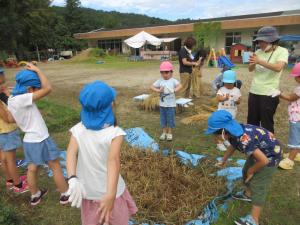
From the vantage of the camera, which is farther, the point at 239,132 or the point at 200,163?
the point at 200,163

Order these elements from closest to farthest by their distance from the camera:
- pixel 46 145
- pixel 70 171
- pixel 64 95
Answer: pixel 70 171, pixel 46 145, pixel 64 95

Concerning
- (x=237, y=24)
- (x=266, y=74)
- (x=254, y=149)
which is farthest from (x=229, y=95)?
(x=237, y=24)

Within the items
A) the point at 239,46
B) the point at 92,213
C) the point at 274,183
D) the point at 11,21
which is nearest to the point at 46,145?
the point at 92,213

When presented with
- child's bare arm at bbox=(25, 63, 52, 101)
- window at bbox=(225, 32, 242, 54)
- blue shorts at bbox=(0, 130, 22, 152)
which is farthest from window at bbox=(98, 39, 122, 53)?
child's bare arm at bbox=(25, 63, 52, 101)

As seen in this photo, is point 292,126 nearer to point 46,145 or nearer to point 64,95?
point 46,145

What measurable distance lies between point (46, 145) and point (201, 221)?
1.67 metres

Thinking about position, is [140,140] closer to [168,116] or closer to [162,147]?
[162,147]

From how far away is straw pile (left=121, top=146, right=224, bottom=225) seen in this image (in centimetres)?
276

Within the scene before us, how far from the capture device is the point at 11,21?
19547 mm

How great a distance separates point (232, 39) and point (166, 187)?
27.8 meters

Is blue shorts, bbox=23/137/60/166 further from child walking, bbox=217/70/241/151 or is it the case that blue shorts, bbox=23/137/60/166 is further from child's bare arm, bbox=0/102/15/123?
child walking, bbox=217/70/241/151

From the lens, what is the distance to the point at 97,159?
73.2 inches

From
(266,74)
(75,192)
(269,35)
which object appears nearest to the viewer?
(75,192)

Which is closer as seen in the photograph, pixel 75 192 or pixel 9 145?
pixel 75 192
